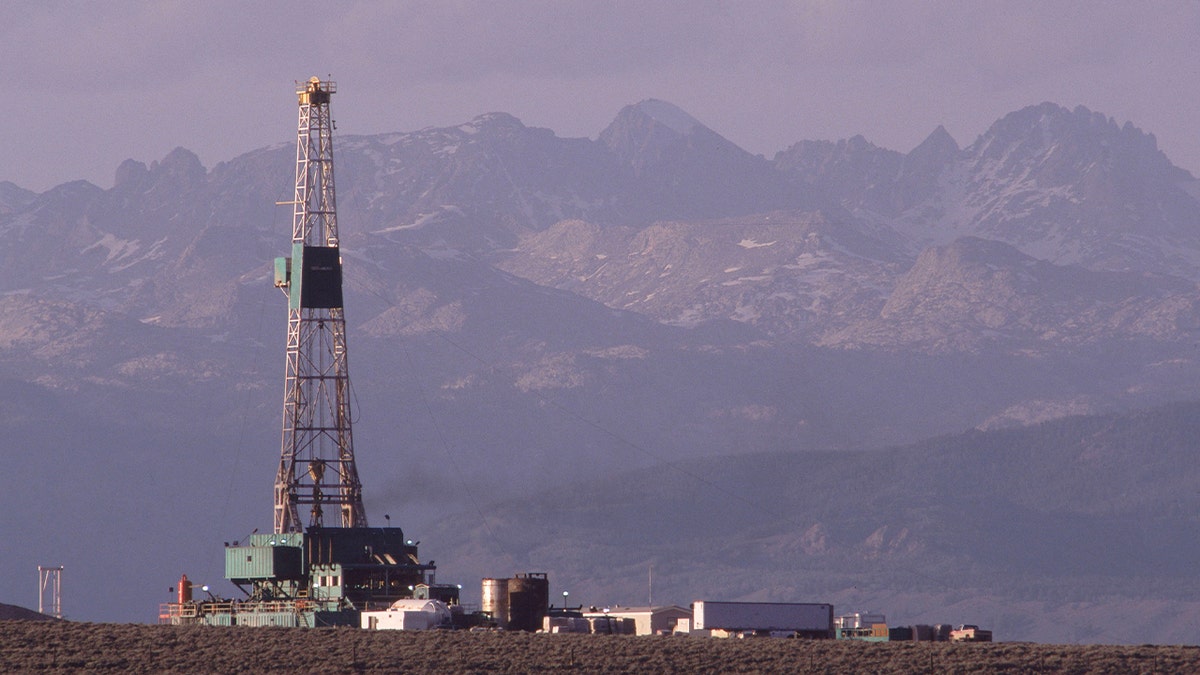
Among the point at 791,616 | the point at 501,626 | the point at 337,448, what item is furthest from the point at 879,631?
the point at 337,448

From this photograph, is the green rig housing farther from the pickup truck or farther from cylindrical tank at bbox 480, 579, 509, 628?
the pickup truck

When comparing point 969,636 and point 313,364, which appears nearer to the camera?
point 969,636

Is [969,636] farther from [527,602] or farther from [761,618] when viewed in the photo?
[527,602]

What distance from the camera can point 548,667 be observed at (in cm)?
7056

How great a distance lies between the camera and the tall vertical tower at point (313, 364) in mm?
103500

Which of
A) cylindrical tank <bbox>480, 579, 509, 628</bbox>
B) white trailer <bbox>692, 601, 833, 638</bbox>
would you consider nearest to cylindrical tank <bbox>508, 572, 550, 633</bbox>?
cylindrical tank <bbox>480, 579, 509, 628</bbox>

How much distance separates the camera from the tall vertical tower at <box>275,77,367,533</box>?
103500 mm

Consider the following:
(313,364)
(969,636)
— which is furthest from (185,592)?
(969,636)

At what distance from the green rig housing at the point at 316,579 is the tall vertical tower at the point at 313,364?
146 inches

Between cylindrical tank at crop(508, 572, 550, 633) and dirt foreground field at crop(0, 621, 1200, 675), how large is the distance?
479 inches

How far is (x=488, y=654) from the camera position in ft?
238

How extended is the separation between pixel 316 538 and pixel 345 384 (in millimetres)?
10877

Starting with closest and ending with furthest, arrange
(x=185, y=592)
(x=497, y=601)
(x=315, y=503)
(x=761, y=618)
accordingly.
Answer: (x=761, y=618) < (x=497, y=601) < (x=185, y=592) < (x=315, y=503)

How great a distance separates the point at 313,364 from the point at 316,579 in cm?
1468
